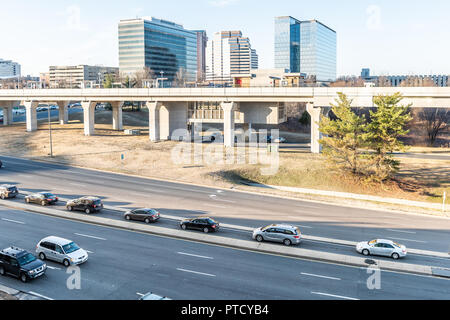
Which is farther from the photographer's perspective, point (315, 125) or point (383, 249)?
point (315, 125)

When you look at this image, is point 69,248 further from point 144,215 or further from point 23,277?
point 144,215

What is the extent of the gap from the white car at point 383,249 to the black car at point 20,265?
68.2 ft

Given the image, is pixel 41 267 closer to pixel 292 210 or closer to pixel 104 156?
pixel 292 210

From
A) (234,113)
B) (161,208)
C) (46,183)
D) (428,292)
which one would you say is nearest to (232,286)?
(428,292)

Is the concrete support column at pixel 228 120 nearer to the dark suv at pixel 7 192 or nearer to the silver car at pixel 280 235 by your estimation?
the dark suv at pixel 7 192

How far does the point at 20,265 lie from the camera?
883 inches

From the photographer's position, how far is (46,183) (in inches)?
1895

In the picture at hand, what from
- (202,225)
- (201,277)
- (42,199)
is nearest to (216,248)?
(202,225)

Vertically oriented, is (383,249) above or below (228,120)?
below

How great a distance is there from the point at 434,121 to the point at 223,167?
66.5 metres

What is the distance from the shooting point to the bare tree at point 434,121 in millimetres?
98312

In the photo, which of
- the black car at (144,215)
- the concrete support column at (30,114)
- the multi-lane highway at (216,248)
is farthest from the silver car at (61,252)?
the concrete support column at (30,114)

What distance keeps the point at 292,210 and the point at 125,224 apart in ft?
54.4

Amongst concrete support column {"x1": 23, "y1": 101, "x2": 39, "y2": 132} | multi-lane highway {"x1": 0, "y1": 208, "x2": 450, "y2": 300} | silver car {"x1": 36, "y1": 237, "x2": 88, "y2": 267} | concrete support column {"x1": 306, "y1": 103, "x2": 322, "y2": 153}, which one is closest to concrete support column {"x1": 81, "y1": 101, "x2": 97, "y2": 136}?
concrete support column {"x1": 23, "y1": 101, "x2": 39, "y2": 132}
